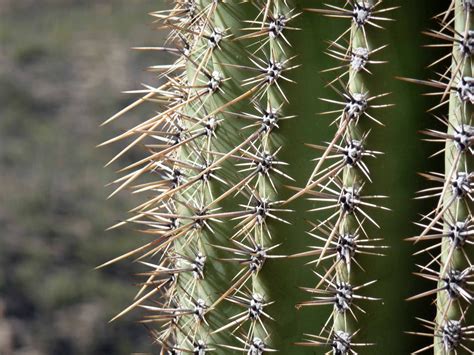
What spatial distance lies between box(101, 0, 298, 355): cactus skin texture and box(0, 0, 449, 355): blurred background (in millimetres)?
43

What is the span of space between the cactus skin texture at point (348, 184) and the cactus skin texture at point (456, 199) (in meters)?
0.10

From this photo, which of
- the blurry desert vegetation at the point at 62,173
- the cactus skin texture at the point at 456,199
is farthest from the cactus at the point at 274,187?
the blurry desert vegetation at the point at 62,173

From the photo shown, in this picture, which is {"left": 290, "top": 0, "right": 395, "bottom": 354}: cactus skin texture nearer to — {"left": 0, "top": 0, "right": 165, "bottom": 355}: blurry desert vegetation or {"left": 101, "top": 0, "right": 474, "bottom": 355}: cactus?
{"left": 101, "top": 0, "right": 474, "bottom": 355}: cactus

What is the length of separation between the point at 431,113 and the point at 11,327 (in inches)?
216

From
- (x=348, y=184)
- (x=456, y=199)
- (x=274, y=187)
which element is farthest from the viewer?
(x=274, y=187)

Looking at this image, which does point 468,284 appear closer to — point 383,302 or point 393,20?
point 383,302

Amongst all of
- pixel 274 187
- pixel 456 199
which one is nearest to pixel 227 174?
pixel 274 187

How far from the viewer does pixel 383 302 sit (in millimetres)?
1641

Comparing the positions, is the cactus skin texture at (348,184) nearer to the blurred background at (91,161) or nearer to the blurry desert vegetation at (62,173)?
the blurred background at (91,161)

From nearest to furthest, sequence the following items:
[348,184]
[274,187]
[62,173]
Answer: [348,184] → [274,187] → [62,173]

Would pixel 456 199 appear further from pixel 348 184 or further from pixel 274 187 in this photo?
pixel 274 187

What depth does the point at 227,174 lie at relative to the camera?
180 centimetres

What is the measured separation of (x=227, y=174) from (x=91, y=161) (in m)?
6.53

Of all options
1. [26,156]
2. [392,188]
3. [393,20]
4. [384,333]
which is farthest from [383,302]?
[26,156]
